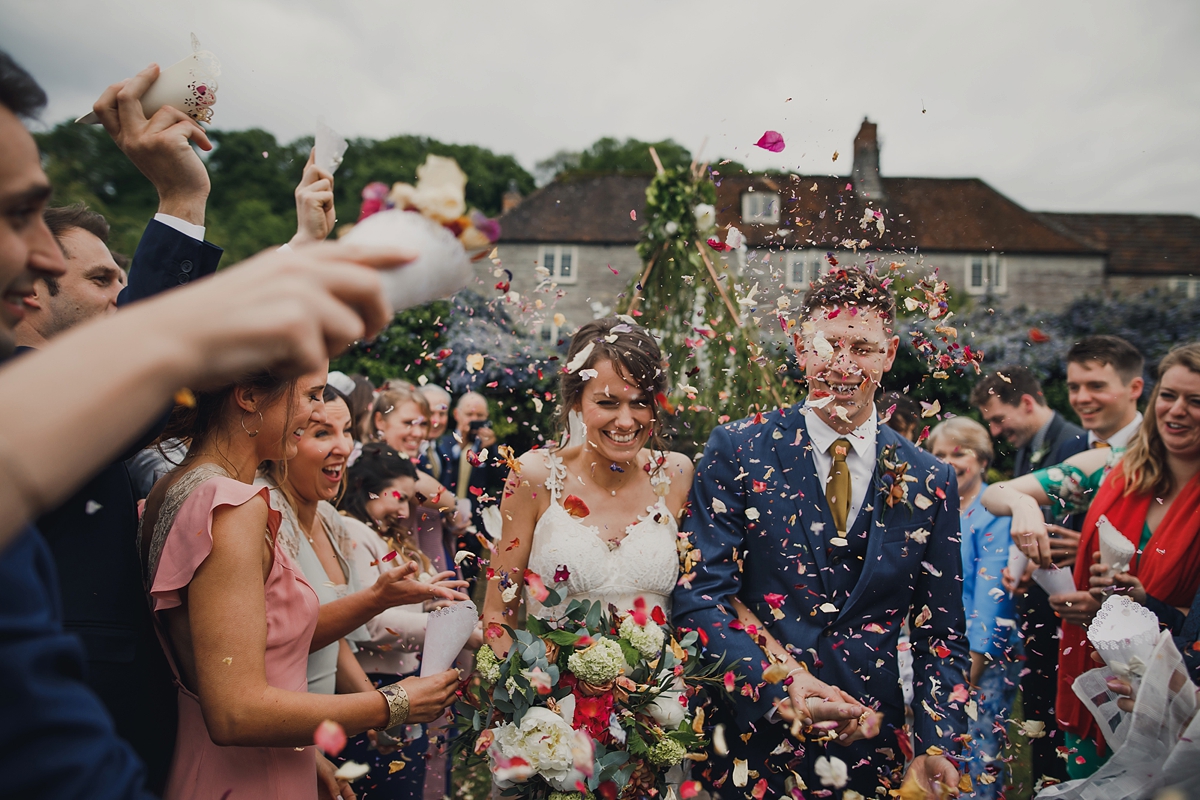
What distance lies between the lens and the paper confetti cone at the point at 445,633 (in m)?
2.50

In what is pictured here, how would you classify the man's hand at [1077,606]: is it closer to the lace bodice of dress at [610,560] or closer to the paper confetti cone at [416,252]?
the lace bodice of dress at [610,560]

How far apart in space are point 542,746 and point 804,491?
1.49 meters

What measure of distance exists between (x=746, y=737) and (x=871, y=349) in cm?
169

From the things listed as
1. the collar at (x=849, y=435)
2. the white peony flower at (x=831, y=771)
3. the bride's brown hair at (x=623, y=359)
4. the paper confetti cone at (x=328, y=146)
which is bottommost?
the white peony flower at (x=831, y=771)

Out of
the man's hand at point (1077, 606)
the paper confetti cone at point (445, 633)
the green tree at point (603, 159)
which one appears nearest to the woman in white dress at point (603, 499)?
the paper confetti cone at point (445, 633)

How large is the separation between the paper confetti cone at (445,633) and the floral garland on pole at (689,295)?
9.78 feet

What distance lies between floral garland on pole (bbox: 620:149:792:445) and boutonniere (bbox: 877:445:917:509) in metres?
2.07

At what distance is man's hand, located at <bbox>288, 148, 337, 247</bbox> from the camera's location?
2041 mm

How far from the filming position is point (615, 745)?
2453mm

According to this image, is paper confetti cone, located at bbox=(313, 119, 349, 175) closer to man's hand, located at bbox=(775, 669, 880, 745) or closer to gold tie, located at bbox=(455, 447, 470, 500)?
man's hand, located at bbox=(775, 669, 880, 745)

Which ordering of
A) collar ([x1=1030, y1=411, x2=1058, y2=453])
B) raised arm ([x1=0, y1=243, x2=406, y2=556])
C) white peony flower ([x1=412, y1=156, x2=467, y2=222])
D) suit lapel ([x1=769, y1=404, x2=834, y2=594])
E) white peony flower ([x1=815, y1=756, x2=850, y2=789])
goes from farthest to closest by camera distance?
collar ([x1=1030, y1=411, x2=1058, y2=453]) → suit lapel ([x1=769, y1=404, x2=834, y2=594]) → white peony flower ([x1=815, y1=756, x2=850, y2=789]) → white peony flower ([x1=412, y1=156, x2=467, y2=222]) → raised arm ([x1=0, y1=243, x2=406, y2=556])

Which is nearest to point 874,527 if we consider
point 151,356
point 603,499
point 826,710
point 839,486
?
point 839,486

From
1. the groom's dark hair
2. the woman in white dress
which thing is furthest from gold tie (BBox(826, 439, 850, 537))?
the woman in white dress

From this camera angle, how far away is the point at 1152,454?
3467mm
